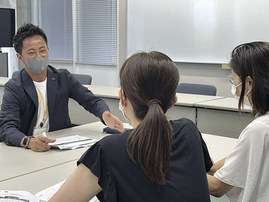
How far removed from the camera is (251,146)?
113 centimetres

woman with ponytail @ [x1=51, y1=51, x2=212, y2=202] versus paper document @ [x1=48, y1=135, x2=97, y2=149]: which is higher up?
woman with ponytail @ [x1=51, y1=51, x2=212, y2=202]

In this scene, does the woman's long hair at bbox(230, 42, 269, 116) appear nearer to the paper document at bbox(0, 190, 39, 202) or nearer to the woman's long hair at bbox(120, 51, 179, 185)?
the woman's long hair at bbox(120, 51, 179, 185)

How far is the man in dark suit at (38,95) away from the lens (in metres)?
2.05

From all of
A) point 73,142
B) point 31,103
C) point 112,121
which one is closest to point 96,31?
point 31,103

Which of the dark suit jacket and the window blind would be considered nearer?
the dark suit jacket

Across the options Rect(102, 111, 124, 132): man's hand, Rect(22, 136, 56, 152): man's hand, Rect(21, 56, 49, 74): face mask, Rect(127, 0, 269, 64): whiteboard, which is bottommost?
Rect(22, 136, 56, 152): man's hand

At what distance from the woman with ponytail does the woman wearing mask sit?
29cm

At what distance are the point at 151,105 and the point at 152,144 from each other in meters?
0.11

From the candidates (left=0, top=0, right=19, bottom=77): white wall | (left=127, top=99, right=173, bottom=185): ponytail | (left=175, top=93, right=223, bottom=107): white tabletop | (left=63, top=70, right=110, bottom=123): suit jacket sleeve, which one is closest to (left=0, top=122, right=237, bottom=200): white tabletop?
(left=63, top=70, right=110, bottom=123): suit jacket sleeve

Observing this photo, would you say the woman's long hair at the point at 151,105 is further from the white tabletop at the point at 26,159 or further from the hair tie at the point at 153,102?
the white tabletop at the point at 26,159

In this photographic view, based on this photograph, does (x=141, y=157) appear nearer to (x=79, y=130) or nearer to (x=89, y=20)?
(x=79, y=130)

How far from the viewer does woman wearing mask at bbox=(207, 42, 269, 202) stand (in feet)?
3.69

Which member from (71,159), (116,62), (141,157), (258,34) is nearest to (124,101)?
(141,157)

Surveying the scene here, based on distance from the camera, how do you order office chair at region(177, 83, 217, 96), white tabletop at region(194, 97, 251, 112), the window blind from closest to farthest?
white tabletop at region(194, 97, 251, 112) → office chair at region(177, 83, 217, 96) → the window blind
